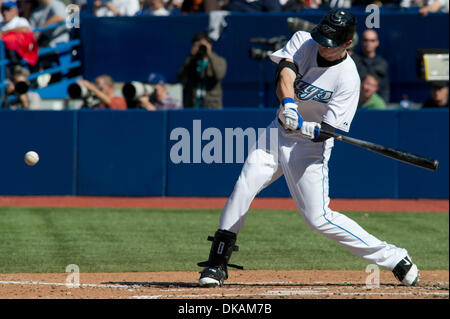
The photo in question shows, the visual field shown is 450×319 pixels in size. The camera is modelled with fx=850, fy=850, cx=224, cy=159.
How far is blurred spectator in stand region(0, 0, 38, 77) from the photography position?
44.7 feet

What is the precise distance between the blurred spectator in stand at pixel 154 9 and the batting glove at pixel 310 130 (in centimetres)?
934

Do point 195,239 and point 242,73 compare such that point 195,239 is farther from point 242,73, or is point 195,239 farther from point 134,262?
point 242,73

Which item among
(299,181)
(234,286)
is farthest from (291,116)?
(234,286)

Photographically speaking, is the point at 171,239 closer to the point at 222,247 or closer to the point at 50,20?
the point at 222,247

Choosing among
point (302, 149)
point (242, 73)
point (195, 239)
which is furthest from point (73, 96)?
point (302, 149)

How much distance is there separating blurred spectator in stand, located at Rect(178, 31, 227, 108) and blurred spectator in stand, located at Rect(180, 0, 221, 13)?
6.28 feet

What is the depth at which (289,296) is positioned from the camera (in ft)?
19.0

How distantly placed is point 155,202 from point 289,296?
628 centimetres

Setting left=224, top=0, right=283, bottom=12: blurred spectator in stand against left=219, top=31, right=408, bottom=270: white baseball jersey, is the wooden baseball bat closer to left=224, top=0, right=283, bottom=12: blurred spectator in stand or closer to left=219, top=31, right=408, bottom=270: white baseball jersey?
left=219, top=31, right=408, bottom=270: white baseball jersey

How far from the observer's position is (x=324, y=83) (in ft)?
19.1

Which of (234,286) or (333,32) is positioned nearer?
(333,32)

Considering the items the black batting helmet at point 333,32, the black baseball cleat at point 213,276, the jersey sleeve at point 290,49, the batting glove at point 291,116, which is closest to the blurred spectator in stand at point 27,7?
the jersey sleeve at point 290,49

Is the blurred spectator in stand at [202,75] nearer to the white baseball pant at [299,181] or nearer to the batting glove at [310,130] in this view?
the white baseball pant at [299,181]

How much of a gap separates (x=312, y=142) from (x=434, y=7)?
825 centimetres
